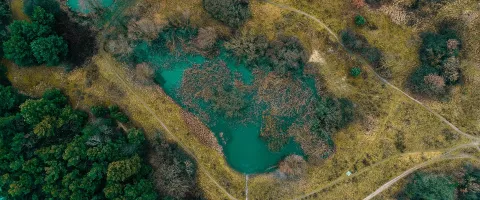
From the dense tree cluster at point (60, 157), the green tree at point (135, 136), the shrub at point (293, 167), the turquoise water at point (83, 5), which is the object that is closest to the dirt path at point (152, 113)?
the green tree at point (135, 136)

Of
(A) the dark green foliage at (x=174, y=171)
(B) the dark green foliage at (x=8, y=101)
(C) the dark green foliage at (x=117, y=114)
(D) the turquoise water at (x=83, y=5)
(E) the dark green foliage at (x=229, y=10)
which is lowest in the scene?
(A) the dark green foliage at (x=174, y=171)

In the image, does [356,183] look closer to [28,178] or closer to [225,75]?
[225,75]

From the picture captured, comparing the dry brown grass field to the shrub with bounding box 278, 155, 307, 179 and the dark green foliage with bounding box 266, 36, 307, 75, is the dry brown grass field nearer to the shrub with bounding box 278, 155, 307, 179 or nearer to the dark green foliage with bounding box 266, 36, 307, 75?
the shrub with bounding box 278, 155, 307, 179

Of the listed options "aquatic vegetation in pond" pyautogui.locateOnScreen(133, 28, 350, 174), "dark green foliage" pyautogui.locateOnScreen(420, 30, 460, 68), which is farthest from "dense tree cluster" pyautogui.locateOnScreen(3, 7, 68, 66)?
"dark green foliage" pyautogui.locateOnScreen(420, 30, 460, 68)

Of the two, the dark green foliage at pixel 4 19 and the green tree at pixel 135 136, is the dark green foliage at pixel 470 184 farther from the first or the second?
the dark green foliage at pixel 4 19

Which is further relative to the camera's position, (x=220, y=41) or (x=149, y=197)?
(x=220, y=41)

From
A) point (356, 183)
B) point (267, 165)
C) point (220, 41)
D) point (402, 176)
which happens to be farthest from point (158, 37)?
point (402, 176)
